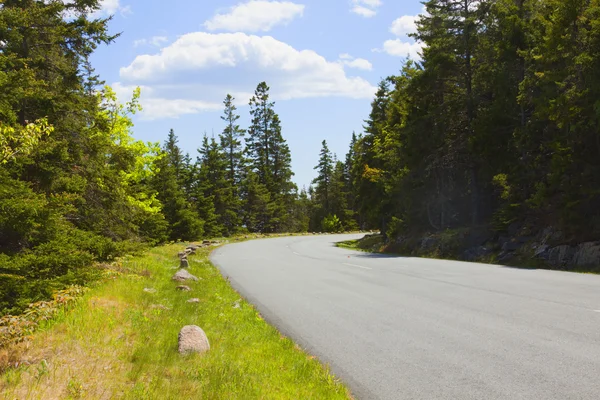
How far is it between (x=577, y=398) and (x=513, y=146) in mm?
20220

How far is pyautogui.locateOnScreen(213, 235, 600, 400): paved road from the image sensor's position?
479 centimetres

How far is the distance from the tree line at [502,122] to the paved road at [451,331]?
6.05 metres

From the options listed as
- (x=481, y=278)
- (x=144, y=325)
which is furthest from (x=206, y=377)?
(x=481, y=278)

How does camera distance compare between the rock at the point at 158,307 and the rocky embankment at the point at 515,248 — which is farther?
the rocky embankment at the point at 515,248

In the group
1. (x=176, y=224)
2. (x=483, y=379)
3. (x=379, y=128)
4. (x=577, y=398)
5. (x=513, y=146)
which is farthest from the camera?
(x=176, y=224)

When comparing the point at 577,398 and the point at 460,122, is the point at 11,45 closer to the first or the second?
the point at 577,398

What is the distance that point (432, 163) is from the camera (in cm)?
2603

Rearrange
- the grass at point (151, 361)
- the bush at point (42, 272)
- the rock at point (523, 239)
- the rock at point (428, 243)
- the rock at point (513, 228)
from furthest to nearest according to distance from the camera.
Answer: the rock at point (428, 243) < the rock at point (513, 228) < the rock at point (523, 239) < the bush at point (42, 272) < the grass at point (151, 361)

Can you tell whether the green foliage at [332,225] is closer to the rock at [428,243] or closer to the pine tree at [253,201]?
the pine tree at [253,201]

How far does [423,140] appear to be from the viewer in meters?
26.7

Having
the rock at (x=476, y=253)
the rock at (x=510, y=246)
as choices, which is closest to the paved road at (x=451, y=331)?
the rock at (x=510, y=246)

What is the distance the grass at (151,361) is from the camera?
464cm

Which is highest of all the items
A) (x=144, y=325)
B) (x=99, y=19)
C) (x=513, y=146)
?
(x=99, y=19)

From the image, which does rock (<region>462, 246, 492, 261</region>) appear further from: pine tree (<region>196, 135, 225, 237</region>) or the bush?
pine tree (<region>196, 135, 225, 237</region>)
